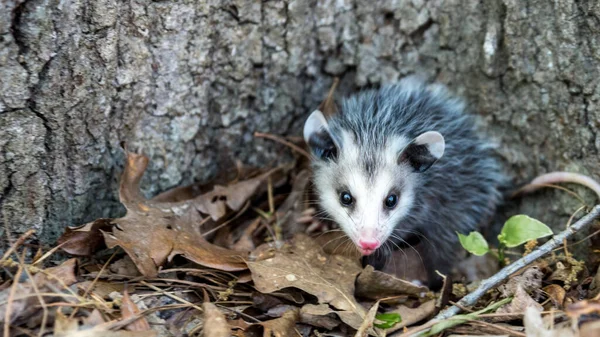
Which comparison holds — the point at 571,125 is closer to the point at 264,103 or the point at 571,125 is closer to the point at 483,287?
the point at 483,287

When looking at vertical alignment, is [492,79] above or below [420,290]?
above

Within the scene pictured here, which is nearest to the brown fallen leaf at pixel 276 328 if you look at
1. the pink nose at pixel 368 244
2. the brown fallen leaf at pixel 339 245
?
the pink nose at pixel 368 244

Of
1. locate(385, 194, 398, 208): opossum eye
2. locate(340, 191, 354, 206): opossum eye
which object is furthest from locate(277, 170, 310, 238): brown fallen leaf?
locate(385, 194, 398, 208): opossum eye

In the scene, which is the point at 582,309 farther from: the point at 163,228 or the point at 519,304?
the point at 163,228

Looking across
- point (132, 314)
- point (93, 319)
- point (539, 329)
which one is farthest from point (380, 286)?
point (93, 319)

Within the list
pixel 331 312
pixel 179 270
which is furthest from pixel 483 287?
pixel 179 270

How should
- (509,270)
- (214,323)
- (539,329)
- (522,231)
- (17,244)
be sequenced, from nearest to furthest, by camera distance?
(539,329) → (214,323) → (17,244) → (509,270) → (522,231)

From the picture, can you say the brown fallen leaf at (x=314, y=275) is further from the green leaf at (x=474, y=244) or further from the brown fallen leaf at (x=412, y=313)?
the green leaf at (x=474, y=244)
